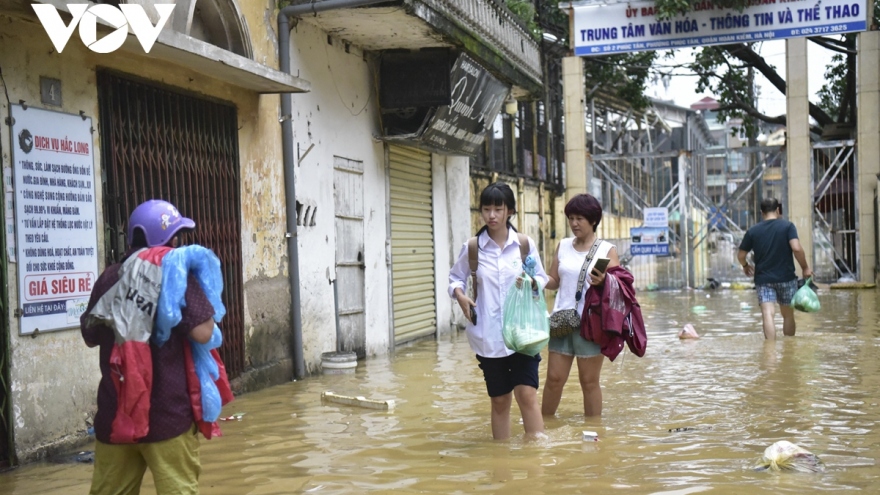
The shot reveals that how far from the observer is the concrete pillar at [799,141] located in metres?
19.4

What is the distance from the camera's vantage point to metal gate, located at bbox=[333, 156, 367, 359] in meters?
10.9

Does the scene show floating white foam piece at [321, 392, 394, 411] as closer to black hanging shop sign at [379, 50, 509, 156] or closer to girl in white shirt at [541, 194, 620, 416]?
girl in white shirt at [541, 194, 620, 416]

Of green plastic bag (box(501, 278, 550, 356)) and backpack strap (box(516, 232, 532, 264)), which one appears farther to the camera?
backpack strap (box(516, 232, 532, 264))

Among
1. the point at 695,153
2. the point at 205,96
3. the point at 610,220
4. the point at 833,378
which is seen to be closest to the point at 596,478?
the point at 833,378

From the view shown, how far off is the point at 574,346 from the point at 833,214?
61.4 feet

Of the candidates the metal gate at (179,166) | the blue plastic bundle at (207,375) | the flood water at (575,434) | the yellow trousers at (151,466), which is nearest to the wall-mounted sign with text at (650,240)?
the flood water at (575,434)

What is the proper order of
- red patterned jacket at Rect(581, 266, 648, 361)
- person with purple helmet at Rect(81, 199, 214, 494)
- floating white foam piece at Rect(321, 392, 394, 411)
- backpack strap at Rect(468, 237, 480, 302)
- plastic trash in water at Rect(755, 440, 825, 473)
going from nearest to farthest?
person with purple helmet at Rect(81, 199, 214, 494), plastic trash in water at Rect(755, 440, 825, 473), backpack strap at Rect(468, 237, 480, 302), red patterned jacket at Rect(581, 266, 648, 361), floating white foam piece at Rect(321, 392, 394, 411)

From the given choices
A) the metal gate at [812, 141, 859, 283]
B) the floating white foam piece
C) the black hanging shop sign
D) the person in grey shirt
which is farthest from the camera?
the metal gate at [812, 141, 859, 283]

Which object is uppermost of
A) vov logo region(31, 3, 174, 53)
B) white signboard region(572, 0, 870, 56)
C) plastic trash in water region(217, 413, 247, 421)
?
white signboard region(572, 0, 870, 56)

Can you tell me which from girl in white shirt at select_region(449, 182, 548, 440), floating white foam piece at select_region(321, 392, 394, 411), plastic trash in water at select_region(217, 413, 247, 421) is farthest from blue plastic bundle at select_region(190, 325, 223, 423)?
floating white foam piece at select_region(321, 392, 394, 411)

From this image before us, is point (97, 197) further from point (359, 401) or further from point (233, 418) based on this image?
point (359, 401)

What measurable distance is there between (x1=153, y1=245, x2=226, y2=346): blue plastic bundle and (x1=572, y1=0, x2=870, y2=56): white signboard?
1645 centimetres

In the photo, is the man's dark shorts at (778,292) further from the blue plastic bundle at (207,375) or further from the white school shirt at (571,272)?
the blue plastic bundle at (207,375)

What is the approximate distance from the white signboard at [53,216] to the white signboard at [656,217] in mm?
15138
